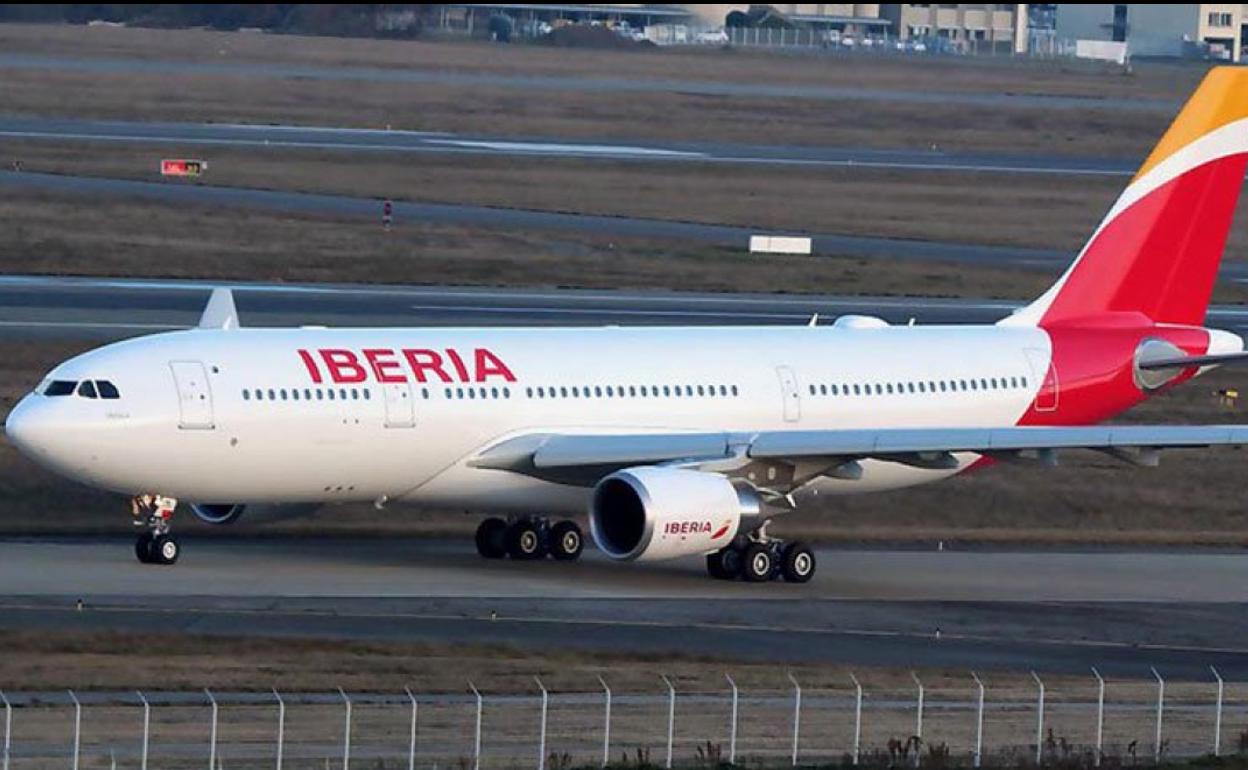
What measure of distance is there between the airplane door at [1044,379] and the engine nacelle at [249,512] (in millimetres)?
13220

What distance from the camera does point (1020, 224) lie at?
108m

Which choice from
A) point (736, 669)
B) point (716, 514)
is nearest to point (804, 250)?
point (716, 514)

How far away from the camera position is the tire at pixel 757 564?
49156mm

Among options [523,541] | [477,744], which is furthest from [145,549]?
[477,744]

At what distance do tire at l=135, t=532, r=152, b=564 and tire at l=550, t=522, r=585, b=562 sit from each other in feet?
23.1

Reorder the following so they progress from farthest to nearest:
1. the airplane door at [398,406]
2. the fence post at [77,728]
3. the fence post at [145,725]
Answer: the airplane door at [398,406]
the fence post at [77,728]
the fence post at [145,725]

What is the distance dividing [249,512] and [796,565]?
911cm

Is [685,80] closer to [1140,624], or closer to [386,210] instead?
[386,210]

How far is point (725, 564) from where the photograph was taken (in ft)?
163

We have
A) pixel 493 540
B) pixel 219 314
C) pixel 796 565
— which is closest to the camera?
pixel 796 565

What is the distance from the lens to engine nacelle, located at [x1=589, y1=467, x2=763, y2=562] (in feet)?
152

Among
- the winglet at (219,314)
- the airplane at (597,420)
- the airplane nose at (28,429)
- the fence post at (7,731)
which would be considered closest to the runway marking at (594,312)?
the airplane at (597,420)

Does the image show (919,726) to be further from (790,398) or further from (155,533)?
(155,533)

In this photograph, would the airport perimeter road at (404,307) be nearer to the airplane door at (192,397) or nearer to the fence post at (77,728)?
the airplane door at (192,397)
